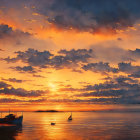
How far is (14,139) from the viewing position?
79250 millimetres

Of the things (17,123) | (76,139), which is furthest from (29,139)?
(17,123)

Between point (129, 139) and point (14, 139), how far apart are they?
1715 inches

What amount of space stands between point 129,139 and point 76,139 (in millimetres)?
20188

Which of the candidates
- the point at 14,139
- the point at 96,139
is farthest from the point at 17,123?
the point at 96,139

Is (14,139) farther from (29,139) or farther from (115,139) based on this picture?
(115,139)

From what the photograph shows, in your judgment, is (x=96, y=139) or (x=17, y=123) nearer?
(x=96, y=139)

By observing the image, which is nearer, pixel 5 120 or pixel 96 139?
pixel 96 139

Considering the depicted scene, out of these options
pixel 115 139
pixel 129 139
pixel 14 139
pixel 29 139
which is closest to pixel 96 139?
pixel 115 139

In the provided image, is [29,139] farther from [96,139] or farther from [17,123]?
[17,123]

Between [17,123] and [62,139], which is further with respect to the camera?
[17,123]

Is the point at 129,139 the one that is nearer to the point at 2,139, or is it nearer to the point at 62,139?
the point at 62,139

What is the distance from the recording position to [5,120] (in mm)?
140375

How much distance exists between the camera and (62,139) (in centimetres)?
8150

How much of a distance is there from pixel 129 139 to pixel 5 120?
294ft
